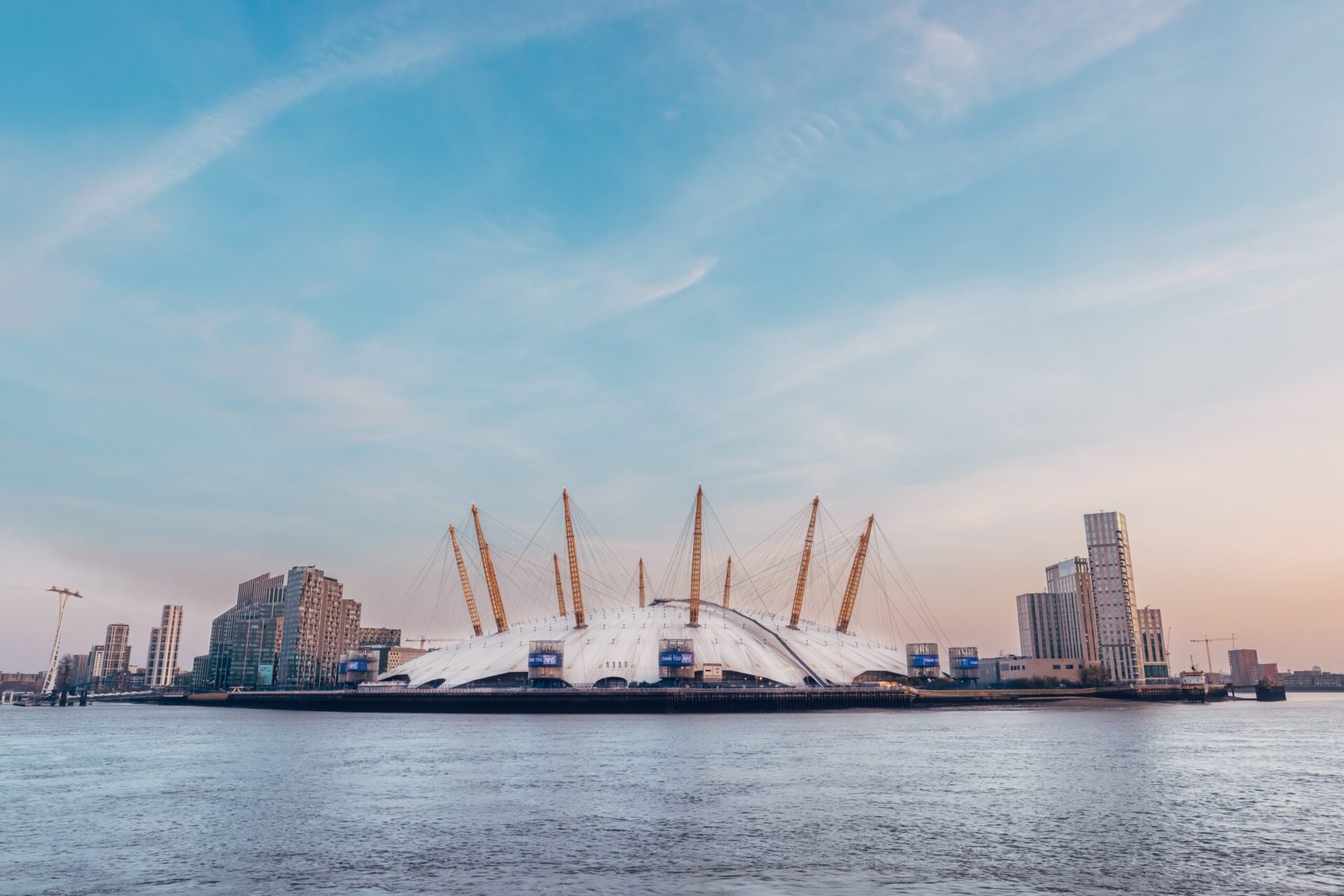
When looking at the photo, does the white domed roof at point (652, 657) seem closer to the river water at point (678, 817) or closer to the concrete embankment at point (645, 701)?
the concrete embankment at point (645, 701)

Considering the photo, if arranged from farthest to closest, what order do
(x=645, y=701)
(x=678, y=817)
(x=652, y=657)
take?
(x=652, y=657) < (x=645, y=701) < (x=678, y=817)

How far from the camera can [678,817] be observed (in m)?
49.5

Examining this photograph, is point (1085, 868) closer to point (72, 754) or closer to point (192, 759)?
point (192, 759)

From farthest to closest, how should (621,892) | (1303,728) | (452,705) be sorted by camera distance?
(452,705), (1303,728), (621,892)

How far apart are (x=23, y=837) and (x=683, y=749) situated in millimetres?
55022

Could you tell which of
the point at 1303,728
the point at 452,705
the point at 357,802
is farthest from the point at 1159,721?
the point at 357,802

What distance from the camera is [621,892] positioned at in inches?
1340

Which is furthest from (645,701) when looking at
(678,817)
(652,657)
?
(678,817)

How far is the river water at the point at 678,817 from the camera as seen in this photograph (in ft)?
120

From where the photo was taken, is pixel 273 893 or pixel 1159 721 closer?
pixel 273 893

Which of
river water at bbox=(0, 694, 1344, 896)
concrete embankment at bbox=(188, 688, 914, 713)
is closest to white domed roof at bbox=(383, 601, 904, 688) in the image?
concrete embankment at bbox=(188, 688, 914, 713)

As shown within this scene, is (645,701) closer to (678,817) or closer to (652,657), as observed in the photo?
(652,657)

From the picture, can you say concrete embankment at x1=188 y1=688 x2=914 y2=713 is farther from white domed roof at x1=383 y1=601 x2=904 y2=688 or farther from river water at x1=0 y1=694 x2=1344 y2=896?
river water at x1=0 y1=694 x2=1344 y2=896

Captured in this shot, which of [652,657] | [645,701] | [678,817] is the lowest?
[678,817]
